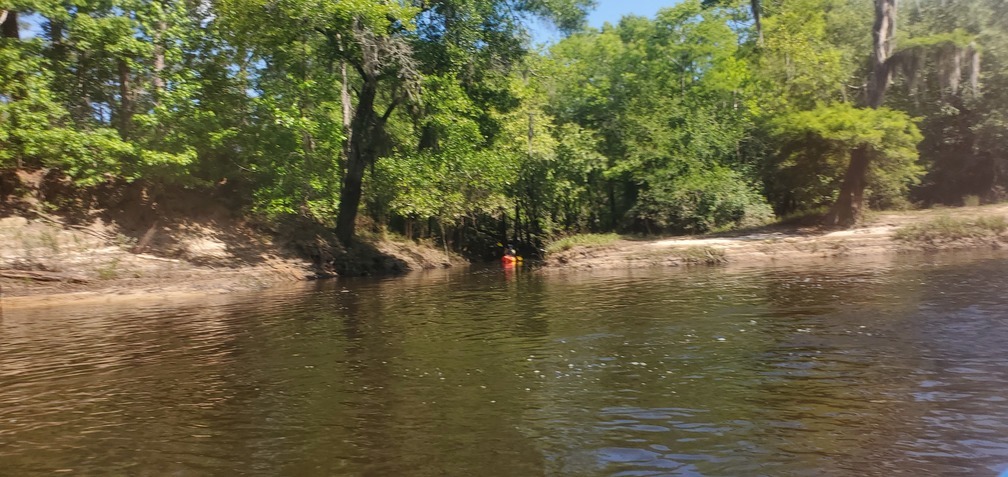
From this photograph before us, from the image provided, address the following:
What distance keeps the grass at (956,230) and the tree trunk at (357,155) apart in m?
22.6

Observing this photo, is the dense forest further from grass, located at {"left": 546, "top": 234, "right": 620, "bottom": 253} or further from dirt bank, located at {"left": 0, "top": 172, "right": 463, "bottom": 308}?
grass, located at {"left": 546, "top": 234, "right": 620, "bottom": 253}

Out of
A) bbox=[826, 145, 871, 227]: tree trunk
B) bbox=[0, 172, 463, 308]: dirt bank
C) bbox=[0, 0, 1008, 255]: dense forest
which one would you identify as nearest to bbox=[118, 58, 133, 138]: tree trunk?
bbox=[0, 0, 1008, 255]: dense forest

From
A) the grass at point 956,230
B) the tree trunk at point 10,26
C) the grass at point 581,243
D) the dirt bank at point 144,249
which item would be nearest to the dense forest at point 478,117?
the tree trunk at point 10,26

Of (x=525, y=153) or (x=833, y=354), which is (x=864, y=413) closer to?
(x=833, y=354)

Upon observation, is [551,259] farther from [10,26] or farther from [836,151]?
[10,26]

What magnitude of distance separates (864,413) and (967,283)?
38.8 feet

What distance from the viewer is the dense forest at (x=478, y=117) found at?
2711 centimetres

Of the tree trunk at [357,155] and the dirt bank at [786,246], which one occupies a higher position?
the tree trunk at [357,155]

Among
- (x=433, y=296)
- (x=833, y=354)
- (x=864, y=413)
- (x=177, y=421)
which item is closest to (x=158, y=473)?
(x=177, y=421)

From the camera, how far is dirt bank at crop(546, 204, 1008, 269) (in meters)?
27.4

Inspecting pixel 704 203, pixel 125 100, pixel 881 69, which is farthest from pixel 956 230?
pixel 125 100

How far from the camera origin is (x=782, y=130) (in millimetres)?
30969

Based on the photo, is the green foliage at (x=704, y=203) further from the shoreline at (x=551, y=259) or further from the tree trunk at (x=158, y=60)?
the tree trunk at (x=158, y=60)

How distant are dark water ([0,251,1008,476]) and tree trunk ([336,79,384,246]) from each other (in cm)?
1555
